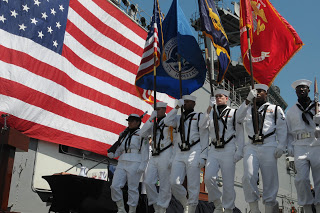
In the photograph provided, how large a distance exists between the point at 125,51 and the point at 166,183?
6843mm

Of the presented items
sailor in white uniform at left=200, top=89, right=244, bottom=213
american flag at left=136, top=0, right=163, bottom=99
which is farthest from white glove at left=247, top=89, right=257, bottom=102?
american flag at left=136, top=0, right=163, bottom=99

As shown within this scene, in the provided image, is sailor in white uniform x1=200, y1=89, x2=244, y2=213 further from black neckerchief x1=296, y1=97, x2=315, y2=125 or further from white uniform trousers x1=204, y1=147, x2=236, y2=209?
black neckerchief x1=296, y1=97, x2=315, y2=125

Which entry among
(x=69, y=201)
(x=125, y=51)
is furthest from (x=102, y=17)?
(x=69, y=201)

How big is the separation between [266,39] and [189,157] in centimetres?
287

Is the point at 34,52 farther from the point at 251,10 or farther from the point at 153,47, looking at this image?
the point at 251,10

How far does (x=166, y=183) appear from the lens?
587cm

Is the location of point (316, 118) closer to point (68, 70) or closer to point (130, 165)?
point (130, 165)

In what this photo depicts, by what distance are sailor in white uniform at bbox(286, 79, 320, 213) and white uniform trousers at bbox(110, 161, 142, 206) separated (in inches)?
112

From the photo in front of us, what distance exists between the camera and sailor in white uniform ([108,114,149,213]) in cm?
625

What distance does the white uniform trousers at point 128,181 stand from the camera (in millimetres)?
6246

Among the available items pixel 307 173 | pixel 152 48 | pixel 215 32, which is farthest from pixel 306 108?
pixel 152 48

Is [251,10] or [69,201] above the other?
[251,10]

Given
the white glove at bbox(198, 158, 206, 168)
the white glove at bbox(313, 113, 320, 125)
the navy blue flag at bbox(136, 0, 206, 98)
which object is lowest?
the white glove at bbox(198, 158, 206, 168)

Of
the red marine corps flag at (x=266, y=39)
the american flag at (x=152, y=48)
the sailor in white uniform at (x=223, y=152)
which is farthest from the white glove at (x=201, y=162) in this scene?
the american flag at (x=152, y=48)
